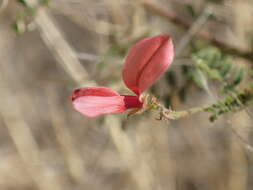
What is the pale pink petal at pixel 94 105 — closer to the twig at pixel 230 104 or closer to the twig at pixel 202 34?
the twig at pixel 230 104

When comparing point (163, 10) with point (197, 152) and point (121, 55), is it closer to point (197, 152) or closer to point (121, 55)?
point (121, 55)

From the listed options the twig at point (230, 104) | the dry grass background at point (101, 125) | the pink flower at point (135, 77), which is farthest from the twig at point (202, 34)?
the pink flower at point (135, 77)

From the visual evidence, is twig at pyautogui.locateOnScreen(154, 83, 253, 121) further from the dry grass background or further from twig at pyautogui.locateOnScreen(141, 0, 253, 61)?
twig at pyautogui.locateOnScreen(141, 0, 253, 61)

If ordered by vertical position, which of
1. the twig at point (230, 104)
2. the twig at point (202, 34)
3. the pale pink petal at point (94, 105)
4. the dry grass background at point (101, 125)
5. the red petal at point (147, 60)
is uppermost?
the red petal at point (147, 60)

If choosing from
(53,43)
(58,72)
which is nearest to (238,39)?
(53,43)

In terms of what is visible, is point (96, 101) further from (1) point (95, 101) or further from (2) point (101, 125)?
(2) point (101, 125)

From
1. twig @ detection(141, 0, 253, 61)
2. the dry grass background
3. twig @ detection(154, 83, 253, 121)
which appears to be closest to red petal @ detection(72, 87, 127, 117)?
twig @ detection(154, 83, 253, 121)
